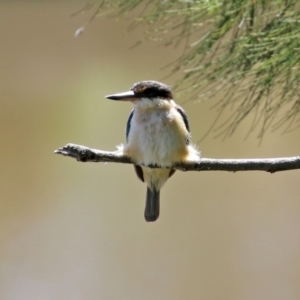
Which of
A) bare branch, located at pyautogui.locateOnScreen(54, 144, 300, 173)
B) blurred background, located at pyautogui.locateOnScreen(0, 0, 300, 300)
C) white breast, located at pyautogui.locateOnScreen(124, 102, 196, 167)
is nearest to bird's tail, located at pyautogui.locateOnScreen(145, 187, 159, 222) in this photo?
white breast, located at pyautogui.locateOnScreen(124, 102, 196, 167)

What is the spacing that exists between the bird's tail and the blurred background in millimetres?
845

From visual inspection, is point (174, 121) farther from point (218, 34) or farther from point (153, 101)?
point (218, 34)

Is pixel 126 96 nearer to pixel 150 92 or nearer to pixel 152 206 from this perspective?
pixel 150 92

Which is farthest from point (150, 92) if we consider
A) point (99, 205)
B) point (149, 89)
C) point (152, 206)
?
point (99, 205)

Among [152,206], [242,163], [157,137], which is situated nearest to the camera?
[242,163]

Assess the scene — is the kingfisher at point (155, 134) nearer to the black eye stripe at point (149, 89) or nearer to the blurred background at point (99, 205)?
the black eye stripe at point (149, 89)

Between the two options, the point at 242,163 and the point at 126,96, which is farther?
the point at 126,96

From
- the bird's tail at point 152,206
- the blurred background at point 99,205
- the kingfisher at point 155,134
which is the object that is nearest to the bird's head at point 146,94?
the kingfisher at point 155,134

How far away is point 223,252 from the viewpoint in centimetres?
205

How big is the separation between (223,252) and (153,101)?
108 centimetres

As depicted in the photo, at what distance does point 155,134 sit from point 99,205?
1.03 metres

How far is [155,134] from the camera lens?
1064 millimetres

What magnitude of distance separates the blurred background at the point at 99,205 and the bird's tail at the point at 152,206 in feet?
2.77

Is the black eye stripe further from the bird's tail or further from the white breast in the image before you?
the bird's tail
